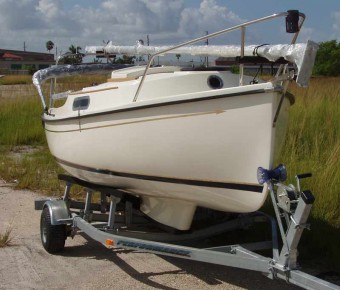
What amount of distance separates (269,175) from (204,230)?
5.48 ft

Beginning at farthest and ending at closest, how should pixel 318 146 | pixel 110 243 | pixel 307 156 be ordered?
pixel 318 146 → pixel 307 156 → pixel 110 243

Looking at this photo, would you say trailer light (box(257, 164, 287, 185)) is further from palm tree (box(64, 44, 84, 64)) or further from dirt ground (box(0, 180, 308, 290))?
palm tree (box(64, 44, 84, 64))

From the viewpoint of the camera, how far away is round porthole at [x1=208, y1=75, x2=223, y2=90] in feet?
15.1

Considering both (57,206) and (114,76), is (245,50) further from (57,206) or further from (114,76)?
(57,206)

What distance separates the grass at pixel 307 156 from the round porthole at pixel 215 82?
1.75 metres

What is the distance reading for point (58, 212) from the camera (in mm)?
5242

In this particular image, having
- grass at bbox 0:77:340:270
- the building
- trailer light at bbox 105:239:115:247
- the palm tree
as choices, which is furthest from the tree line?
the building

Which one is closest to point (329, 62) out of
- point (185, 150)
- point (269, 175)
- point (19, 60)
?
point (185, 150)

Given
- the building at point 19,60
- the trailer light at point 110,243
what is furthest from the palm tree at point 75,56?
the building at point 19,60

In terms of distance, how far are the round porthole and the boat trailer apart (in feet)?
3.55

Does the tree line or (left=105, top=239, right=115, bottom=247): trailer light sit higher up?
the tree line

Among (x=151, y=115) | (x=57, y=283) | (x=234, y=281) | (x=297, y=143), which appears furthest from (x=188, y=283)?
(x=297, y=143)

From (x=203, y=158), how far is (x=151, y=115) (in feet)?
1.83

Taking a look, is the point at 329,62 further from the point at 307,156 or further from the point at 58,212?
the point at 58,212
